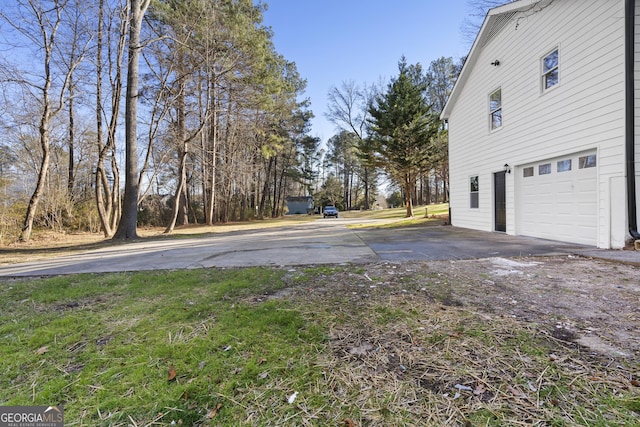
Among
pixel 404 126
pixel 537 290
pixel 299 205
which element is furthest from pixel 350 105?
pixel 537 290

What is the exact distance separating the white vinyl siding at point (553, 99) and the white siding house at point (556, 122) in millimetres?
21

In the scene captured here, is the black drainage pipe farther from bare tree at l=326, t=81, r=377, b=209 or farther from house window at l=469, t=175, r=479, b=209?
bare tree at l=326, t=81, r=377, b=209

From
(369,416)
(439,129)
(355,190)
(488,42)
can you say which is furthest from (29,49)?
(355,190)

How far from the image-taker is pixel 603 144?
557cm

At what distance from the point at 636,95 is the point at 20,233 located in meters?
18.2

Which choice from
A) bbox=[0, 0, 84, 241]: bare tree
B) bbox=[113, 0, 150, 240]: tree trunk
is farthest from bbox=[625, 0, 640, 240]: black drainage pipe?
bbox=[0, 0, 84, 241]: bare tree

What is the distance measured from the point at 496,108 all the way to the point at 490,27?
2.68m

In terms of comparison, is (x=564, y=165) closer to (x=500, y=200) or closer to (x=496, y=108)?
(x=500, y=200)

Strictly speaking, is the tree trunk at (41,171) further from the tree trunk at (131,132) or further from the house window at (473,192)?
the house window at (473,192)

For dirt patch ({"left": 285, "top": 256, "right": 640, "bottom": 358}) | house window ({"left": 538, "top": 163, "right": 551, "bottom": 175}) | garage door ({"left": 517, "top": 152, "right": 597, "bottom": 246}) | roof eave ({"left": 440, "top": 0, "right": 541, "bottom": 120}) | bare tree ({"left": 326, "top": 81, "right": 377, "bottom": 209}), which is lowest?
dirt patch ({"left": 285, "top": 256, "right": 640, "bottom": 358})

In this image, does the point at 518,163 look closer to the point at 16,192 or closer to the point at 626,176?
the point at 626,176

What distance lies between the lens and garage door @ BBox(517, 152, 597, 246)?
5.96 m

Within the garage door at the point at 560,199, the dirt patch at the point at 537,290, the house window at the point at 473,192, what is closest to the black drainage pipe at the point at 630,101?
the garage door at the point at 560,199

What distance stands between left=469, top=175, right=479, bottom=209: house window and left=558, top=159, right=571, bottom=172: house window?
3571mm
